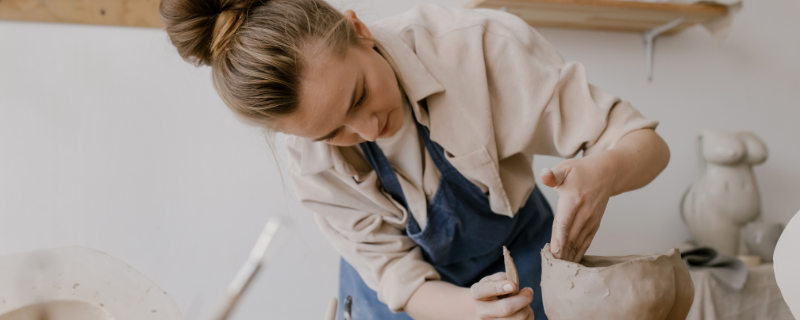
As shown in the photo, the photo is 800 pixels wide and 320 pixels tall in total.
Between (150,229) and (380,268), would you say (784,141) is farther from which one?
(150,229)

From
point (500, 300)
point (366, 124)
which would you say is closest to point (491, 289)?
point (500, 300)

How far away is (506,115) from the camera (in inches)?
34.7

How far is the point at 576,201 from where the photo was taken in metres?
0.64

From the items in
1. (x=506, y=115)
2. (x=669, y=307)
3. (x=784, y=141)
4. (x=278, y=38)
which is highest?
(x=278, y=38)

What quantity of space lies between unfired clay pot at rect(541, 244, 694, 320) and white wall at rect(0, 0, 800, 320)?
0.98 meters

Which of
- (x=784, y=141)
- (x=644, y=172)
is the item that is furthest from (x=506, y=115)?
(x=784, y=141)

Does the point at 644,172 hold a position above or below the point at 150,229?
above

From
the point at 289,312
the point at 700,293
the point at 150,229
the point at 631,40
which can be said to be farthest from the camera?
the point at 631,40

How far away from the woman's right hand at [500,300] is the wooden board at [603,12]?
962 millimetres

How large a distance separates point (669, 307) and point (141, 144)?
1389mm

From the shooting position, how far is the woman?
70 cm

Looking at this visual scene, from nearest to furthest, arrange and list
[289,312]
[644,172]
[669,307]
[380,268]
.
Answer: [669,307] → [644,172] → [380,268] → [289,312]

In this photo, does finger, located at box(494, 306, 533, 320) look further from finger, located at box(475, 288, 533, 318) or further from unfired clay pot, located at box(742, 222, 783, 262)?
unfired clay pot, located at box(742, 222, 783, 262)

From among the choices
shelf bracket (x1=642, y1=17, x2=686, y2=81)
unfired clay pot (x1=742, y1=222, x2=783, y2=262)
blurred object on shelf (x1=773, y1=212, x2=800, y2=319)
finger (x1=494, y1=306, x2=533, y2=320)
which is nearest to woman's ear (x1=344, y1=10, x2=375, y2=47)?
finger (x1=494, y1=306, x2=533, y2=320)
